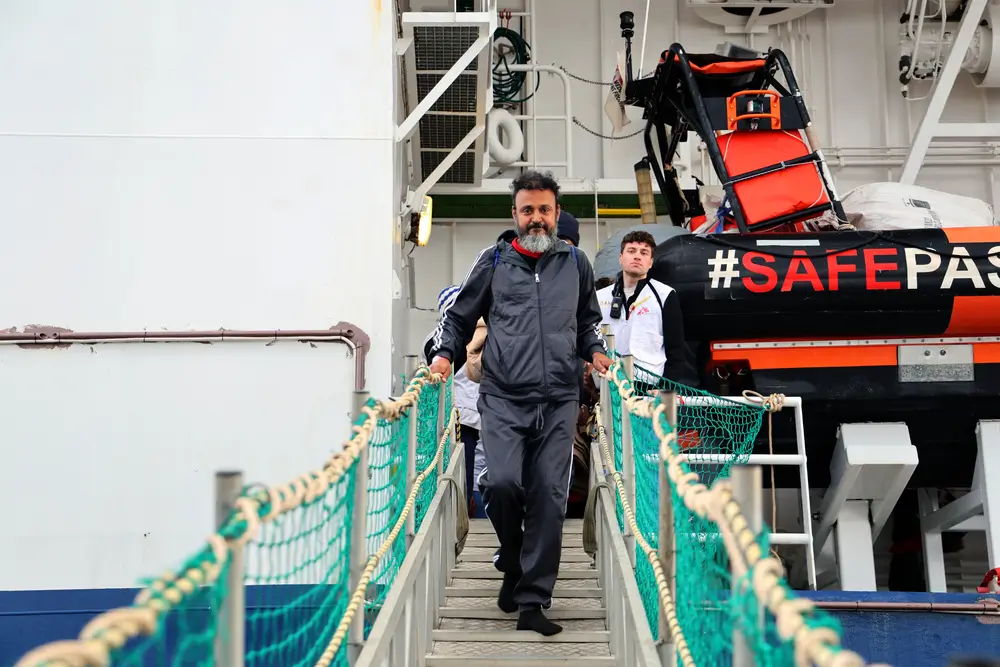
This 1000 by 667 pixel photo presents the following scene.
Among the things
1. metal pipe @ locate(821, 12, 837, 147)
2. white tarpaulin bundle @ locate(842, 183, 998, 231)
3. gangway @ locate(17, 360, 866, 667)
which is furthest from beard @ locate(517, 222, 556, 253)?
metal pipe @ locate(821, 12, 837, 147)

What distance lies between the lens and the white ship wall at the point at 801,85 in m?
9.04

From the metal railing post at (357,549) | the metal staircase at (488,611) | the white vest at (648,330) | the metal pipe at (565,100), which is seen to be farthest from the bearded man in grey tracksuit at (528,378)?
the metal pipe at (565,100)

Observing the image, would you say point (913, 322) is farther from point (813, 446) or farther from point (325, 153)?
point (325, 153)

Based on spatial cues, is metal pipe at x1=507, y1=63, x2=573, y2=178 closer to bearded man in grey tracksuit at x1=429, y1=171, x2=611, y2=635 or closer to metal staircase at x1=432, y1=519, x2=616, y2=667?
metal staircase at x1=432, y1=519, x2=616, y2=667

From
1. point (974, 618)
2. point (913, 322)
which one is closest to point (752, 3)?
point (913, 322)

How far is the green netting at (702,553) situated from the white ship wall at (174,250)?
5.20 feet

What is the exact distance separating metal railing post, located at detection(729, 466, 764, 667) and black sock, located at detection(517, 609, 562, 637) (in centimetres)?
183

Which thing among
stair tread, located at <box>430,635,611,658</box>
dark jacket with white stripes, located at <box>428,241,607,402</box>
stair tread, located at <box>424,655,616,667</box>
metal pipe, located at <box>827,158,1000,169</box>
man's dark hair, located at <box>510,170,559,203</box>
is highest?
metal pipe, located at <box>827,158,1000,169</box>

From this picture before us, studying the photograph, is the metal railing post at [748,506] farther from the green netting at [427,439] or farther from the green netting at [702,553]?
the green netting at [427,439]

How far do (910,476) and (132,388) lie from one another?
13.4 ft

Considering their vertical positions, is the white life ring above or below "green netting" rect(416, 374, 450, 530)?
above

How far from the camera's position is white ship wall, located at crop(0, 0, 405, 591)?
15.6 feet

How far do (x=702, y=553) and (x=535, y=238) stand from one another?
1.52m

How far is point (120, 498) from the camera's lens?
4.76 metres
